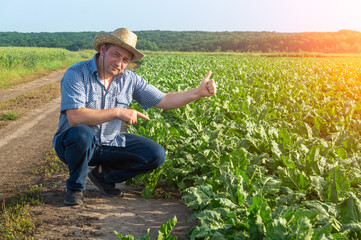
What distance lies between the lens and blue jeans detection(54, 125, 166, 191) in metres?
3.93

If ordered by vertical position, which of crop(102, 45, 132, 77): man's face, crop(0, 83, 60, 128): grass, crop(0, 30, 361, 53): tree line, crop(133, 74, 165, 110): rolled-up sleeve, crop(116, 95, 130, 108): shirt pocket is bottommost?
A: crop(0, 83, 60, 128): grass

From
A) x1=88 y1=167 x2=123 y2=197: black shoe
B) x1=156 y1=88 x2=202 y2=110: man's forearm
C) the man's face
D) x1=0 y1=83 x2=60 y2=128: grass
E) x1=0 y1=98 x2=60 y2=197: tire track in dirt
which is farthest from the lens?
x1=0 y1=83 x2=60 y2=128: grass

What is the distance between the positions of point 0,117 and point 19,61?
15.1 meters

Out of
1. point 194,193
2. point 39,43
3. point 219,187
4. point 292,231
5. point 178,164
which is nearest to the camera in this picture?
point 292,231

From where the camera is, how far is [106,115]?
3.78 m

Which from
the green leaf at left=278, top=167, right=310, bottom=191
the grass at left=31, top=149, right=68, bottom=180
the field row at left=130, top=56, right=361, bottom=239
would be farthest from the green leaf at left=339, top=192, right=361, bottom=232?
the grass at left=31, top=149, right=68, bottom=180

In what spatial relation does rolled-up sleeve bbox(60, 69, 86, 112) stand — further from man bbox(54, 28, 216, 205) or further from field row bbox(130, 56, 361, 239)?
field row bbox(130, 56, 361, 239)

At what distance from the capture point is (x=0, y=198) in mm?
4406

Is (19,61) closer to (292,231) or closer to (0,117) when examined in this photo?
(0,117)

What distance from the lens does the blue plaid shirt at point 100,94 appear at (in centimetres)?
387

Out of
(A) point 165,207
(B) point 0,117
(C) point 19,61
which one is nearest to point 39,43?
(C) point 19,61

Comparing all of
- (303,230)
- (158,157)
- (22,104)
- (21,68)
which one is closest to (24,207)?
(158,157)

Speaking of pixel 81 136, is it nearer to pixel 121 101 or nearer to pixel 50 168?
pixel 121 101

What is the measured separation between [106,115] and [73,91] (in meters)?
0.44
